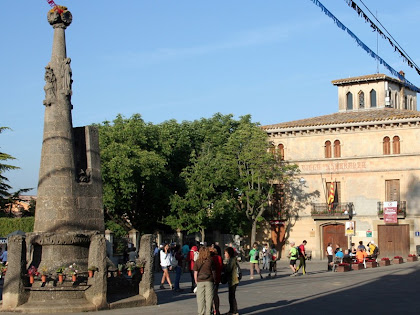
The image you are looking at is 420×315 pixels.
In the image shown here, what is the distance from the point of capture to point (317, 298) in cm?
2119

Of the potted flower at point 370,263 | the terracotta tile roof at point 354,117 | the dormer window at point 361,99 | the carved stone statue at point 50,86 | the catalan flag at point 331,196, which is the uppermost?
the dormer window at point 361,99

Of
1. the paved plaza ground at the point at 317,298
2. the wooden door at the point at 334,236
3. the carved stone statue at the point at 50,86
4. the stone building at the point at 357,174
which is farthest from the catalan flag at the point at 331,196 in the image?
the carved stone statue at the point at 50,86

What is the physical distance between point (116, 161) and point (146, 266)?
2763cm

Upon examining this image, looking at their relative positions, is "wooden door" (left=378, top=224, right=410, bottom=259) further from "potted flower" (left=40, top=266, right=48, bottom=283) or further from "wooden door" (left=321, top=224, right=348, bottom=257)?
"potted flower" (left=40, top=266, right=48, bottom=283)

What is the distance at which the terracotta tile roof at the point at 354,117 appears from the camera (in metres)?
55.5

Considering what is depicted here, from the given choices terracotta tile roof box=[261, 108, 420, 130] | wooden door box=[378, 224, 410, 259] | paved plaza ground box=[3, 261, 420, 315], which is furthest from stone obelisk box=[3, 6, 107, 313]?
terracotta tile roof box=[261, 108, 420, 130]

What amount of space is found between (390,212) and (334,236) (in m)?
4.91

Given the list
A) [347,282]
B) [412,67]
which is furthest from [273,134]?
[412,67]

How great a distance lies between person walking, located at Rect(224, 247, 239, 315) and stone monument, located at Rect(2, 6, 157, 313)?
294cm

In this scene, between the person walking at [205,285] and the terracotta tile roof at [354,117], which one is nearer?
the person walking at [205,285]

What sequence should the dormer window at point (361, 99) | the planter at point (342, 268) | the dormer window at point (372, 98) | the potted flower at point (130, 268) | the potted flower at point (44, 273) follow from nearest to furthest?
the potted flower at point (44, 273) → the potted flower at point (130, 268) → the planter at point (342, 268) → the dormer window at point (372, 98) → the dormer window at point (361, 99)

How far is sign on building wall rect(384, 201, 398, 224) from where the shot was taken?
177 ft

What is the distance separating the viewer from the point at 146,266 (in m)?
A: 19.6

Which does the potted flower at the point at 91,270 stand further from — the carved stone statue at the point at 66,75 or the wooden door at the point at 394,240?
the wooden door at the point at 394,240
